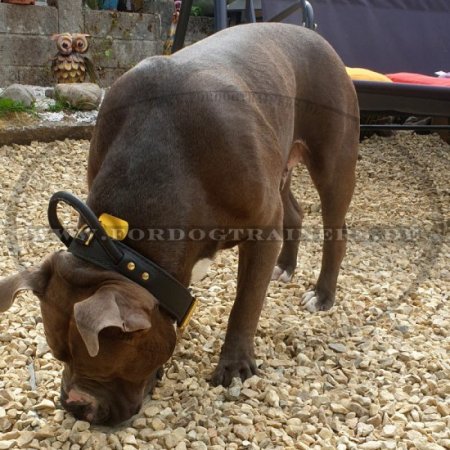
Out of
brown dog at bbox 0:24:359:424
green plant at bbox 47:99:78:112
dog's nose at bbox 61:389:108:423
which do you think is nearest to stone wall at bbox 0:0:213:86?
green plant at bbox 47:99:78:112

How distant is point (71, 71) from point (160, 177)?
4.60m

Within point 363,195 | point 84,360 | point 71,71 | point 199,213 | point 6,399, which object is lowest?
point 363,195

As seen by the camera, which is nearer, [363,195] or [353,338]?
[353,338]

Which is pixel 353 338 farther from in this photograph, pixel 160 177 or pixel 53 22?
pixel 53 22

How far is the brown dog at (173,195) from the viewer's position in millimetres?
1742

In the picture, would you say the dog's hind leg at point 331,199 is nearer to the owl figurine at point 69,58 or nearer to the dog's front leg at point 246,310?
the dog's front leg at point 246,310

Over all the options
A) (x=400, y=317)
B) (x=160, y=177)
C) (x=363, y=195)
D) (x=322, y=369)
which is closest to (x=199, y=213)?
(x=160, y=177)

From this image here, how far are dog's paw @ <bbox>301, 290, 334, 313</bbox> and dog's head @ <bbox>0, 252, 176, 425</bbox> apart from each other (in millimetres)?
1212

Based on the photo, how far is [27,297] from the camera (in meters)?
2.84

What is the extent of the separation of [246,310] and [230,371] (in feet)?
0.71

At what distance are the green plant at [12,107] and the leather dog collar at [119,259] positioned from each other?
12.7ft

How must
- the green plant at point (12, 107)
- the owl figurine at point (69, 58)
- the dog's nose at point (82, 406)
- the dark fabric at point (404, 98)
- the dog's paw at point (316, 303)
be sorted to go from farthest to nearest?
the owl figurine at point (69, 58), the green plant at point (12, 107), the dark fabric at point (404, 98), the dog's paw at point (316, 303), the dog's nose at point (82, 406)

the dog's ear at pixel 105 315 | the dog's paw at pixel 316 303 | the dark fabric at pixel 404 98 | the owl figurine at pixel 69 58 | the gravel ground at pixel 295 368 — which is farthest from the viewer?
the owl figurine at pixel 69 58

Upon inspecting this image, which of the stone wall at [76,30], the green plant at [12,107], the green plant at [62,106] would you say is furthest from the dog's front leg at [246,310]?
the stone wall at [76,30]
